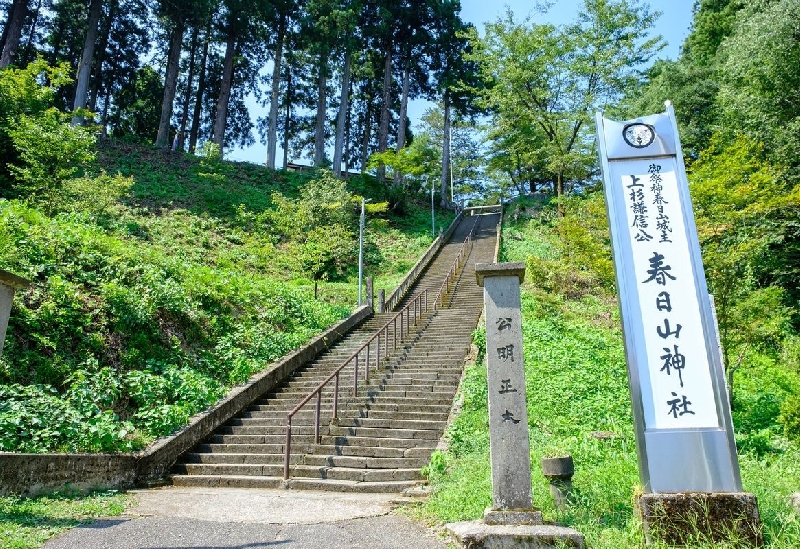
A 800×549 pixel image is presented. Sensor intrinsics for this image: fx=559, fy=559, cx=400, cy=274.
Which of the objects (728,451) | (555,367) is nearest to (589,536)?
(728,451)

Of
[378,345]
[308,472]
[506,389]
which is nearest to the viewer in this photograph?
[506,389]

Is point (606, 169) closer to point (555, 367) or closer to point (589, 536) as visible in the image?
point (589, 536)

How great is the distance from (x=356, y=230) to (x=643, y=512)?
72.6ft

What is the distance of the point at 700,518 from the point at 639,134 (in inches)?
143

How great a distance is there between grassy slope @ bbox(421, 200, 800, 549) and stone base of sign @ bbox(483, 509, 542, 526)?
1.35 feet

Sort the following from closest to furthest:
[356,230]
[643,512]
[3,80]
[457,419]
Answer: [643,512] → [457,419] → [3,80] → [356,230]

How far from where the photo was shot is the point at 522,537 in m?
4.49

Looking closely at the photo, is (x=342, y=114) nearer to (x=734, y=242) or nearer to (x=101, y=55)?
(x=101, y=55)

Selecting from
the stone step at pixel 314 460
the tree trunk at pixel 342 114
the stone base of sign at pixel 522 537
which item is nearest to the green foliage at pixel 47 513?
the stone step at pixel 314 460

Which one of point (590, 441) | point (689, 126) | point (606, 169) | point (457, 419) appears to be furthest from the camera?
point (689, 126)

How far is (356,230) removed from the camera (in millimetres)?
25969

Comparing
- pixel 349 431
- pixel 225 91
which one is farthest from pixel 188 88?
pixel 349 431

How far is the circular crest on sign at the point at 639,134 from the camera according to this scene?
5.72 metres

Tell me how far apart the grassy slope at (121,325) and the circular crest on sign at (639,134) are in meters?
7.54
